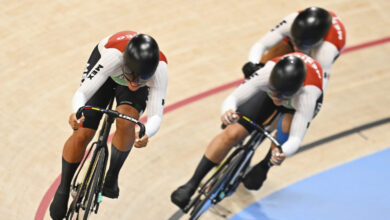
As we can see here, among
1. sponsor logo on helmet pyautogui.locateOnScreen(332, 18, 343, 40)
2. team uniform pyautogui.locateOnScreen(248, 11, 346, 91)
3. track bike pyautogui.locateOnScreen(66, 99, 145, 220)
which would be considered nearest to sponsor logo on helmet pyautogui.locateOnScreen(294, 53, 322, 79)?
team uniform pyautogui.locateOnScreen(248, 11, 346, 91)

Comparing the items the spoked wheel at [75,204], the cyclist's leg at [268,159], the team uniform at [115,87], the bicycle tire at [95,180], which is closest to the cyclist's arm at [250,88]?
the cyclist's leg at [268,159]

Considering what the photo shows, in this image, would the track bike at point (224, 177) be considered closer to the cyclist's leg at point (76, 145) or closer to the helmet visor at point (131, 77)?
the cyclist's leg at point (76, 145)

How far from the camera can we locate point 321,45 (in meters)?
4.66

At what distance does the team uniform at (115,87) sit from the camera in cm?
374

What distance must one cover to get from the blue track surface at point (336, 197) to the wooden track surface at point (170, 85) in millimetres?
86

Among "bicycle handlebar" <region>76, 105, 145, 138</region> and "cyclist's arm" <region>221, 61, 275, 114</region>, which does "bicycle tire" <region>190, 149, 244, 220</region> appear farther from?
"bicycle handlebar" <region>76, 105, 145, 138</region>

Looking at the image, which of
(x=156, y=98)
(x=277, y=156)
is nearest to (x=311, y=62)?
(x=277, y=156)

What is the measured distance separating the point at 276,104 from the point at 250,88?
0.19 m

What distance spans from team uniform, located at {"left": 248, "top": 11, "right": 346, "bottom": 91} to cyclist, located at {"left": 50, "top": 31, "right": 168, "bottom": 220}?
3.41 feet

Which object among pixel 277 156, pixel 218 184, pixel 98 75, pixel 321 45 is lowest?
pixel 218 184

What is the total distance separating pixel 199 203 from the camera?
4441 millimetres

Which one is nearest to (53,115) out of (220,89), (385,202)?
(220,89)

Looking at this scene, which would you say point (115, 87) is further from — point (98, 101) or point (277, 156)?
point (277, 156)

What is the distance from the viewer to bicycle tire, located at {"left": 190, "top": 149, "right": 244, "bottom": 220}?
4402mm
